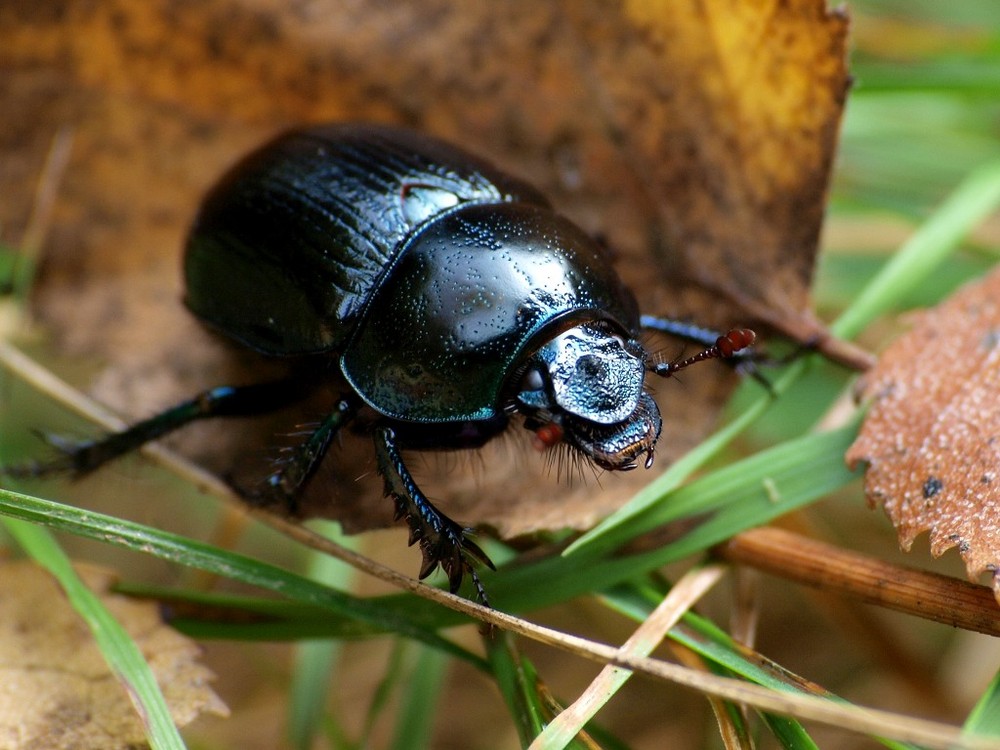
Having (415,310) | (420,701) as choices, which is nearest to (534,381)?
(415,310)

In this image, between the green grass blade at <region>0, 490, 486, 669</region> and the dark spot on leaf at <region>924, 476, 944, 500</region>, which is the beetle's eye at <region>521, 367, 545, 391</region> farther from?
the dark spot on leaf at <region>924, 476, 944, 500</region>

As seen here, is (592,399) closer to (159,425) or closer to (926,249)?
(159,425)

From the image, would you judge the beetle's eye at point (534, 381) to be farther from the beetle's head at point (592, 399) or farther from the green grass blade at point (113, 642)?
the green grass blade at point (113, 642)

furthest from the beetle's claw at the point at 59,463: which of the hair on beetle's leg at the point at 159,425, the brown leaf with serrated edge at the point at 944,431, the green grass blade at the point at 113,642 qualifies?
the brown leaf with serrated edge at the point at 944,431

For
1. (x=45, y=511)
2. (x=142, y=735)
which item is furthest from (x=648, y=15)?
(x=142, y=735)

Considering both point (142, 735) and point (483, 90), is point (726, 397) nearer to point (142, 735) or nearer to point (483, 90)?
point (483, 90)

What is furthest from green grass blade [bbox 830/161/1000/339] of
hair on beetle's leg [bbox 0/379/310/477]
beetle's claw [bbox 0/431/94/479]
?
beetle's claw [bbox 0/431/94/479]
